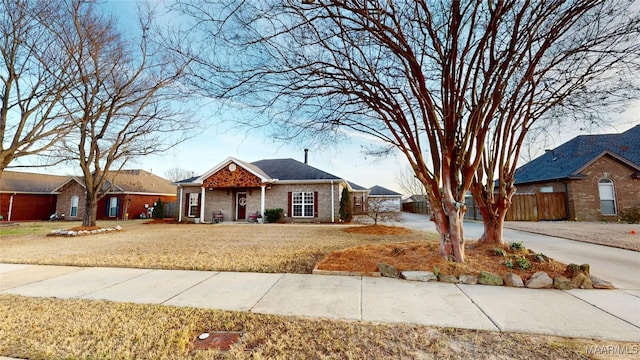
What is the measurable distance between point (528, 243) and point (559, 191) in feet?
36.8

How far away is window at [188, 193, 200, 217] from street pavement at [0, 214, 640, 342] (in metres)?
13.4

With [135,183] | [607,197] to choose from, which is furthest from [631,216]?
[135,183]

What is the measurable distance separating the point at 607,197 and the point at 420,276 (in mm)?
17791

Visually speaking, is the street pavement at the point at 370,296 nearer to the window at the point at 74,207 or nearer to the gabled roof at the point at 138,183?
the gabled roof at the point at 138,183

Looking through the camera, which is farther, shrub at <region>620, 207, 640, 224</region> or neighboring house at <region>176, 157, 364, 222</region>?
neighboring house at <region>176, 157, 364, 222</region>

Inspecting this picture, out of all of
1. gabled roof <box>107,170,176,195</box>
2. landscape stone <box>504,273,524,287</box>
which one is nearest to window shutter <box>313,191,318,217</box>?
landscape stone <box>504,273,524,287</box>

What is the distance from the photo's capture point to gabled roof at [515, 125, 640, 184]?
15070 mm

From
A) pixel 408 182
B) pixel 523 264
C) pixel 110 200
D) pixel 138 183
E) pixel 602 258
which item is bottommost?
pixel 602 258

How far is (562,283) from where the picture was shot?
4.17m

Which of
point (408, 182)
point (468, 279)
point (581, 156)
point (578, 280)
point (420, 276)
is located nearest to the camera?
point (578, 280)

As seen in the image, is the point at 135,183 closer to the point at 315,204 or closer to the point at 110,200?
the point at 110,200

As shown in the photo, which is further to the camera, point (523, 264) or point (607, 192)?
point (607, 192)

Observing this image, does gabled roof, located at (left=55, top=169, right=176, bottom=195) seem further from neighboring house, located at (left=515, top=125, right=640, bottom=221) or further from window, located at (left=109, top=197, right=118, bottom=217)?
neighboring house, located at (left=515, top=125, right=640, bottom=221)

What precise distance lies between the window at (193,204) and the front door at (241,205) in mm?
2894
